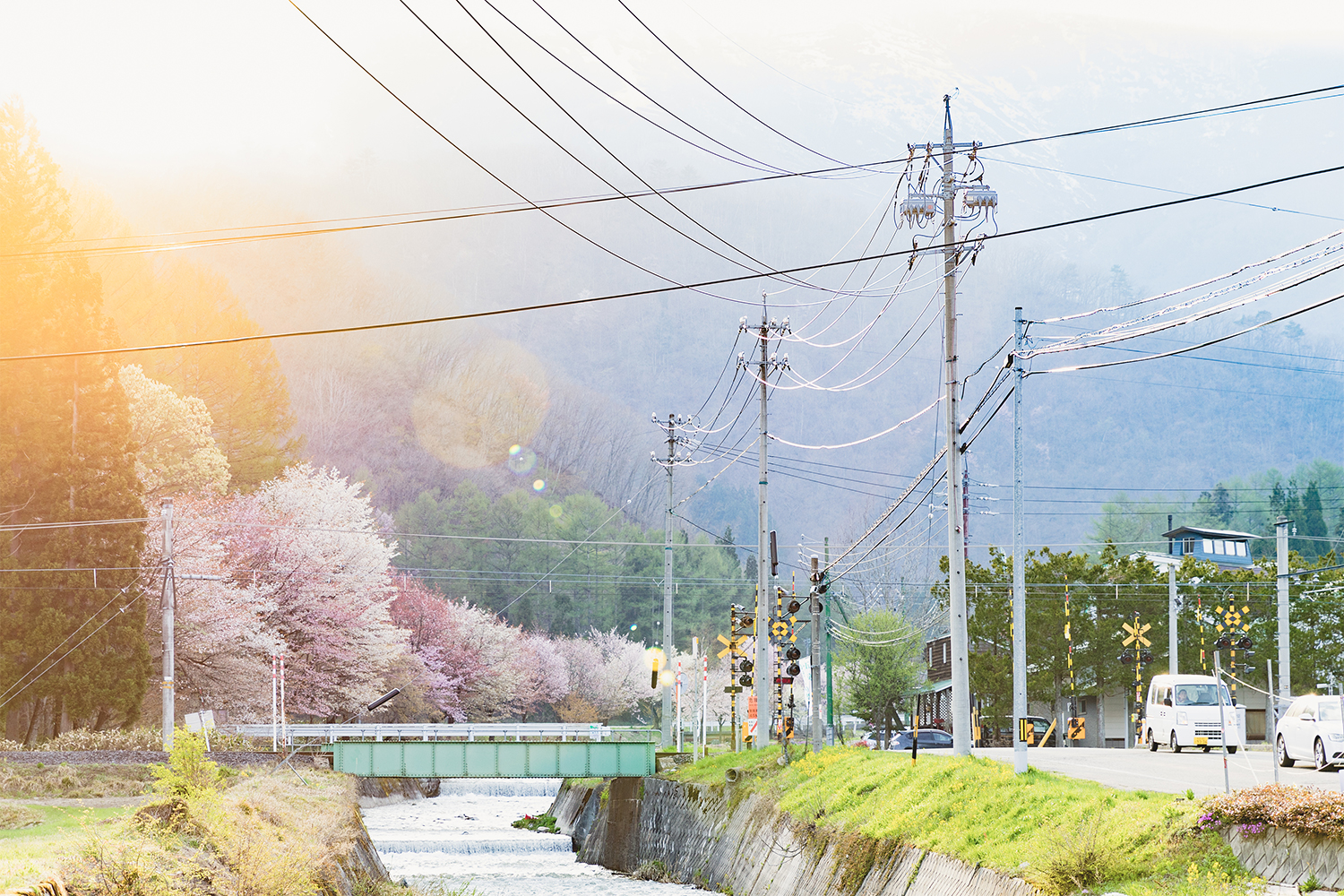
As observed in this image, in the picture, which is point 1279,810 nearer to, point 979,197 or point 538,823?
point 979,197

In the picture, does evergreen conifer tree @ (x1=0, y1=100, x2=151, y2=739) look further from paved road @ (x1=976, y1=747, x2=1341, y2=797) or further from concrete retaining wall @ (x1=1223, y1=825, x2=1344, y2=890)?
concrete retaining wall @ (x1=1223, y1=825, x2=1344, y2=890)

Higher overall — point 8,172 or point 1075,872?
point 8,172

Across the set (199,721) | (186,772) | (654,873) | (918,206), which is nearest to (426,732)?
(199,721)

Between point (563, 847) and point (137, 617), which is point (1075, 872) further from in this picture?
point (137, 617)

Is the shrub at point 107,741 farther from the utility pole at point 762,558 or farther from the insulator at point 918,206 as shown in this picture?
the insulator at point 918,206

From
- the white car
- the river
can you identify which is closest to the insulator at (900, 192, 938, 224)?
the white car

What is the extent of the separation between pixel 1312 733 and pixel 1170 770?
3183mm

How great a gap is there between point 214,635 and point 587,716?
47642 mm

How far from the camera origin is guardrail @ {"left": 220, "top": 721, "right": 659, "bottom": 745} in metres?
51.1

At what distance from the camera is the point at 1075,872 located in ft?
49.2

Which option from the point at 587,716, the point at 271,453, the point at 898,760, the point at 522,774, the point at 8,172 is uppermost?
the point at 8,172

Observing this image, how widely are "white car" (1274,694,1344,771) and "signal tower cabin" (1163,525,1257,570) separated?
61.6m

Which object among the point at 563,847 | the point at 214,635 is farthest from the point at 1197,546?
the point at 214,635

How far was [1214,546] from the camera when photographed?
8850 cm
